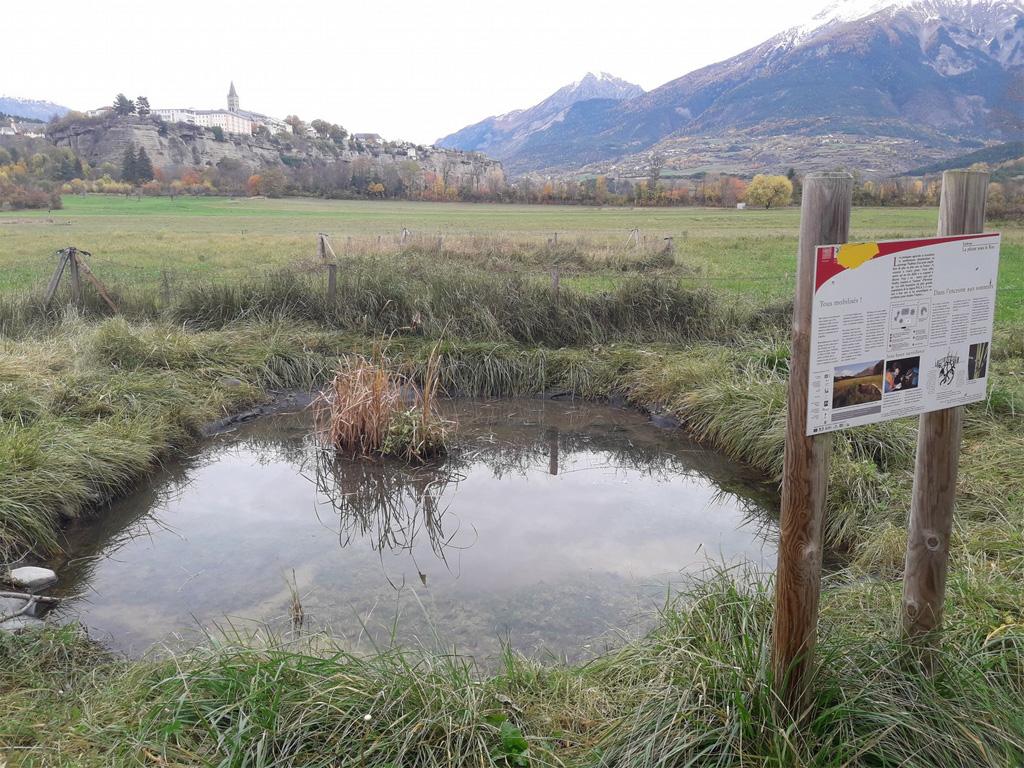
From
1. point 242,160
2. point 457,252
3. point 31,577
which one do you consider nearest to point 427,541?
point 31,577

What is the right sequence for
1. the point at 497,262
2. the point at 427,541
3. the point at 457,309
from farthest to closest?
the point at 497,262, the point at 457,309, the point at 427,541

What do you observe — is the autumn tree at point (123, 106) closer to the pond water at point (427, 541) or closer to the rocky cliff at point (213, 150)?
the rocky cliff at point (213, 150)

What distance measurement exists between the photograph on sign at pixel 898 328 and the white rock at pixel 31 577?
205 inches

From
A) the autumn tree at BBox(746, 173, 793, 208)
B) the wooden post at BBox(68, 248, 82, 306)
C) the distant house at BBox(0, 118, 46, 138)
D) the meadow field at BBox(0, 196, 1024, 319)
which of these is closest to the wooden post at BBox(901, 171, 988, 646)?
the meadow field at BBox(0, 196, 1024, 319)

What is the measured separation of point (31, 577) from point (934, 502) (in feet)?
18.1

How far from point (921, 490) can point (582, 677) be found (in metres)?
1.75

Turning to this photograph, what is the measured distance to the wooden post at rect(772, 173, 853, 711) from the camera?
2.54 m

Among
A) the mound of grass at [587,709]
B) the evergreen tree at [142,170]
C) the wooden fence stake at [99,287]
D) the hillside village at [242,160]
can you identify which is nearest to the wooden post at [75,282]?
the wooden fence stake at [99,287]

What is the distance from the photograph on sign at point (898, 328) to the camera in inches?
99.5

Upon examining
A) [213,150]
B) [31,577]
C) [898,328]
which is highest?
[213,150]

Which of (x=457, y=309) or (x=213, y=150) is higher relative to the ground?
(x=213, y=150)

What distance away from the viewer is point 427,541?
251 inches

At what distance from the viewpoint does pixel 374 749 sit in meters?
2.96

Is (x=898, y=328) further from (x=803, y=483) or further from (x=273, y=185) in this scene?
(x=273, y=185)
